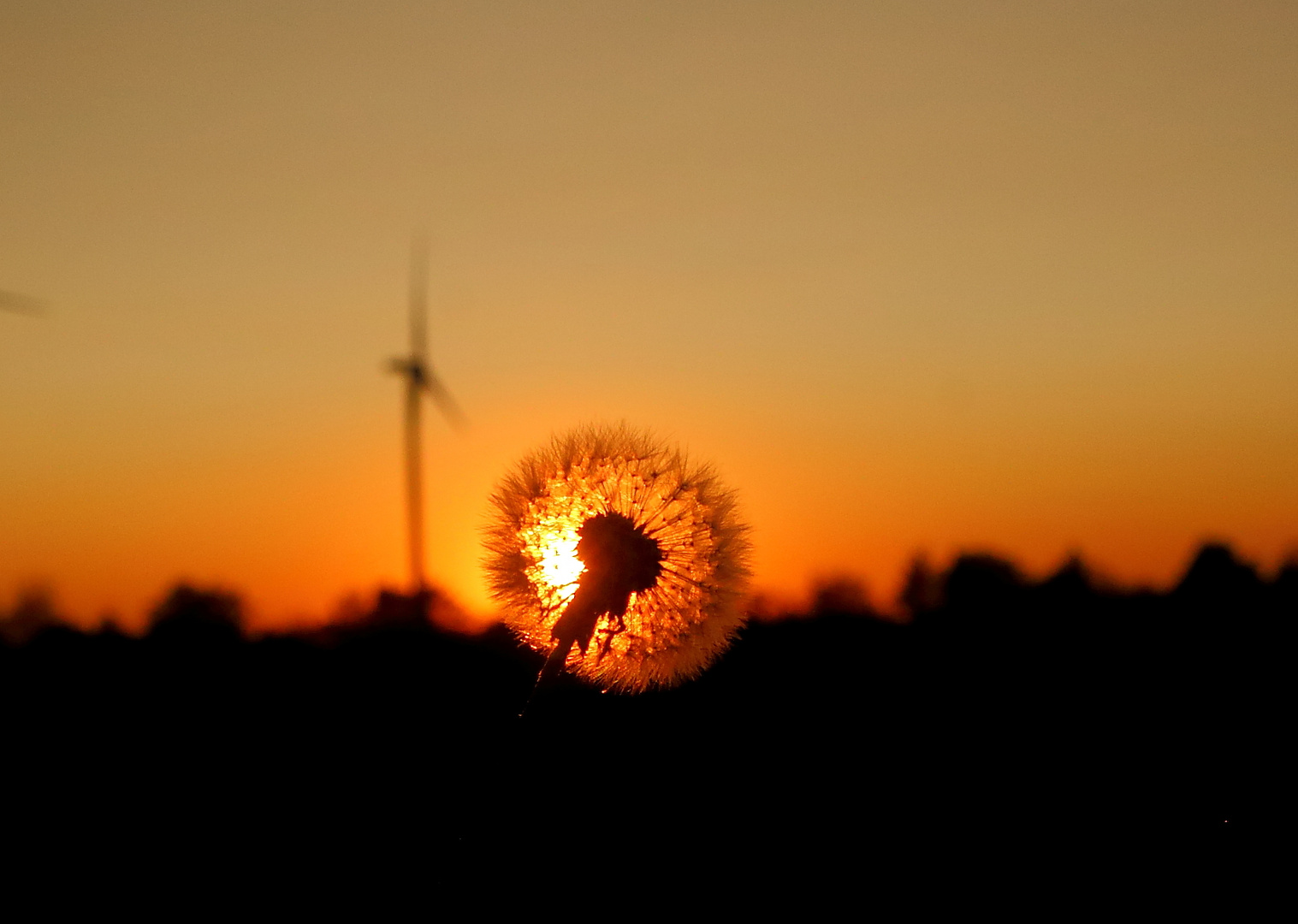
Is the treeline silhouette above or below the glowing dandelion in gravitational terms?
below

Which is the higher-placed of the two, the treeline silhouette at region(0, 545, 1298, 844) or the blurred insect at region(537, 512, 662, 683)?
the blurred insect at region(537, 512, 662, 683)

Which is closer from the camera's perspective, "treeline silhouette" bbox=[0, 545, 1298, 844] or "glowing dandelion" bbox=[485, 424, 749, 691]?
"glowing dandelion" bbox=[485, 424, 749, 691]

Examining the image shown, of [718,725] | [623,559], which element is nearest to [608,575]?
[623,559]

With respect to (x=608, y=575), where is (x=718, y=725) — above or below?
below

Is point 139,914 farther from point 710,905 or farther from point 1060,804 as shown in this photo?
→ point 1060,804

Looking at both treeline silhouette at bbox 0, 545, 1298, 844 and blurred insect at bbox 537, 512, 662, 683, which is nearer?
blurred insect at bbox 537, 512, 662, 683

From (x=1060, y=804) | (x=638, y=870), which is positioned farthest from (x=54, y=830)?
(x=1060, y=804)

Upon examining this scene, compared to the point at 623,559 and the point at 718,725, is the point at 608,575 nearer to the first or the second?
the point at 623,559
